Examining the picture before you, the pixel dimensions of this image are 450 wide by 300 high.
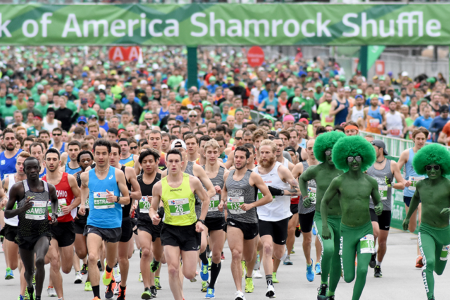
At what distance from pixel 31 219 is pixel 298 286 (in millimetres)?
3793

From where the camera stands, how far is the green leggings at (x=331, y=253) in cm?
895

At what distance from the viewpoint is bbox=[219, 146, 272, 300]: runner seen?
966 cm

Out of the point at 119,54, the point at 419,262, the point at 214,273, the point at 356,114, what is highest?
the point at 119,54

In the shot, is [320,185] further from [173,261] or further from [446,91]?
[446,91]

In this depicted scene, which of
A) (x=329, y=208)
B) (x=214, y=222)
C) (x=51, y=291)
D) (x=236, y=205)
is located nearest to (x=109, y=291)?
(x=51, y=291)

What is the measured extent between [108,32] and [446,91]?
10.1 meters

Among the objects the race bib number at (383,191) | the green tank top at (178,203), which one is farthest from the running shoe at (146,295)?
the race bib number at (383,191)

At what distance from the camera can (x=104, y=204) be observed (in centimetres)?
935

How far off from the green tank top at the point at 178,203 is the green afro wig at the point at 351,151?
1719 millimetres

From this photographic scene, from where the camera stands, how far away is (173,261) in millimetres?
8781

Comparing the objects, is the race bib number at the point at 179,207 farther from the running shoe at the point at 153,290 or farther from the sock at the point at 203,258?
the sock at the point at 203,258

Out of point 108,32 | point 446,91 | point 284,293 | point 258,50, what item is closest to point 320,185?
point 284,293

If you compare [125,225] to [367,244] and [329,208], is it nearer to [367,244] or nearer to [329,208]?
[329,208]

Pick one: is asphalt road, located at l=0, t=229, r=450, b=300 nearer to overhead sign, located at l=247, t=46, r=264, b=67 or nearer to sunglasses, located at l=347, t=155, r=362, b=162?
A: sunglasses, located at l=347, t=155, r=362, b=162
